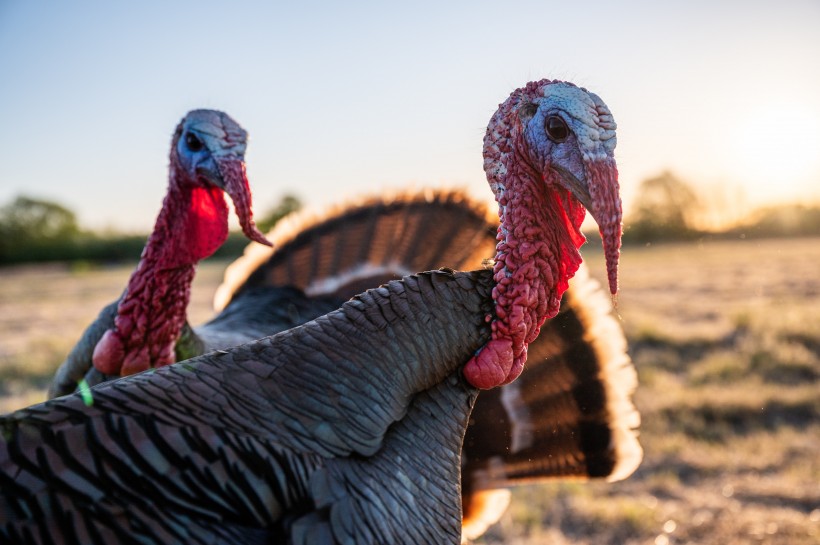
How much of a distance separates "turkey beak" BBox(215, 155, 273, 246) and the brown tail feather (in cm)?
88

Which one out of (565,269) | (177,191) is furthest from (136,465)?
(177,191)

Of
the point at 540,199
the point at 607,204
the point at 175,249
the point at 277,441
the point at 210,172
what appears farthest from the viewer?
the point at 175,249

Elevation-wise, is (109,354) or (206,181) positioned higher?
(206,181)

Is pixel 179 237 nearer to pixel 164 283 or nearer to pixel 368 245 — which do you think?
pixel 164 283

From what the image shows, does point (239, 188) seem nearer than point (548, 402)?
Yes

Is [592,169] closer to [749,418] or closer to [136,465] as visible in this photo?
[136,465]

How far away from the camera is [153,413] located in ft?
5.71

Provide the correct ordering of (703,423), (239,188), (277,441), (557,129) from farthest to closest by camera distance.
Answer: (703,423) < (239,188) < (557,129) < (277,441)

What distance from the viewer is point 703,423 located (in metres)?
5.75

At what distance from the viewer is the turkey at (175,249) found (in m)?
2.82

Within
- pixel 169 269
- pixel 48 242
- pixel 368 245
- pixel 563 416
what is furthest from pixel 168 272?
pixel 48 242

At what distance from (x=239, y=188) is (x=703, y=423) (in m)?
4.41

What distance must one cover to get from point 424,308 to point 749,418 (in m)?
4.77

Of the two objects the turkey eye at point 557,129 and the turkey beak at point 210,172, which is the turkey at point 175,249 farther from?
the turkey eye at point 557,129
